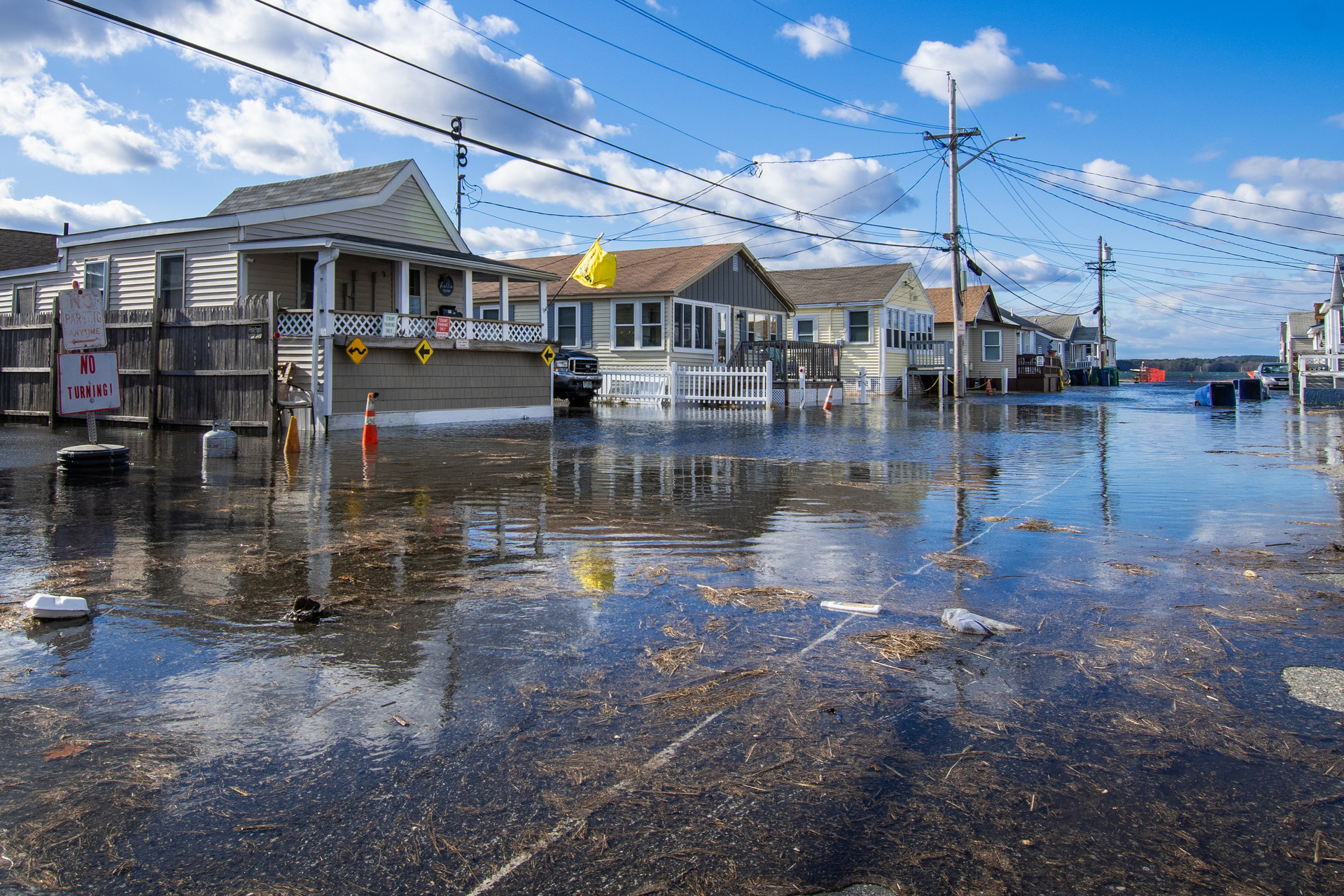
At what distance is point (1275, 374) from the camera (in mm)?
54375

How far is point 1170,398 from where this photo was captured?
4259cm

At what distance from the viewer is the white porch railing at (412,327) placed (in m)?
20.6

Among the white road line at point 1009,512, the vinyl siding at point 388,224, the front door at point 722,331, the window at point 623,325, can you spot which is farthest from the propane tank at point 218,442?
the front door at point 722,331

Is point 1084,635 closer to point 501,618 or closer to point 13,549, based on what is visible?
point 501,618

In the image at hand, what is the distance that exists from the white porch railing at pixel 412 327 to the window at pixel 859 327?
2301cm

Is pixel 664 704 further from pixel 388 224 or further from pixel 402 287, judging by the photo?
pixel 388 224

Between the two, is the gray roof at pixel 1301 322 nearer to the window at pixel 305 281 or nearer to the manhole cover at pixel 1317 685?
the window at pixel 305 281

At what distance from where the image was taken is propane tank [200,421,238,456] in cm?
1441

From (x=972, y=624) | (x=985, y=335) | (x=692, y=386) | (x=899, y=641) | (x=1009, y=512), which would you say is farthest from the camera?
(x=985, y=335)

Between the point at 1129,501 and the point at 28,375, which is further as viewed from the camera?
the point at 28,375

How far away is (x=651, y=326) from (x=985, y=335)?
33.9 m

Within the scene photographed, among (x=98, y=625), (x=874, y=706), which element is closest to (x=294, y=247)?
(x=98, y=625)

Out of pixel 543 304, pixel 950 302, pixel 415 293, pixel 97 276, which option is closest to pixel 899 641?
pixel 415 293

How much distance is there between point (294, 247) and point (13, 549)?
1425cm
